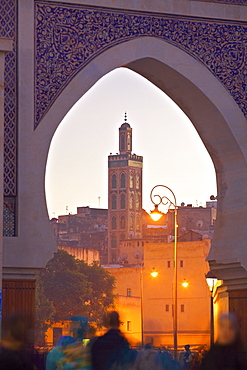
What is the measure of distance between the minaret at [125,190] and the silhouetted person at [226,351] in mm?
87835

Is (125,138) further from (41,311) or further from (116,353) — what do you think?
(116,353)

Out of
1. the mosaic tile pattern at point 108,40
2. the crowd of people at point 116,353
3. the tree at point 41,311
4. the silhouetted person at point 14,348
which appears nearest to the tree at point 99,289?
the tree at point 41,311

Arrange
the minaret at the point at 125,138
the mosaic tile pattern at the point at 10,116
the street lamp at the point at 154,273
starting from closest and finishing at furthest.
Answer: the mosaic tile pattern at the point at 10,116
the street lamp at the point at 154,273
the minaret at the point at 125,138

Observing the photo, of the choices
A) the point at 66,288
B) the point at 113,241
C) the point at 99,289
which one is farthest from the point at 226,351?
the point at 113,241

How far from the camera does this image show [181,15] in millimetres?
9680

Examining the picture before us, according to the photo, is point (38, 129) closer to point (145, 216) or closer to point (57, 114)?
point (57, 114)

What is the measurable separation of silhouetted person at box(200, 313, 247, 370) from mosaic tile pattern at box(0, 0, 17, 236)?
3775 mm

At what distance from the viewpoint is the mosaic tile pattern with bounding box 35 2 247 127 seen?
9188mm

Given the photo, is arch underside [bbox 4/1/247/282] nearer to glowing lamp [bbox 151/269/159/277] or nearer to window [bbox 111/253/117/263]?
glowing lamp [bbox 151/269/159/277]

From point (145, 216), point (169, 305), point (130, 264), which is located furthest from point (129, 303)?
point (145, 216)

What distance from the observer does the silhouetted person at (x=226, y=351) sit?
5355mm

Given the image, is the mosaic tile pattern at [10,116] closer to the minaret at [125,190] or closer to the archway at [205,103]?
the archway at [205,103]

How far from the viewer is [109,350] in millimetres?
5801

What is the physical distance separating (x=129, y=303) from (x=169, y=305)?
226 cm
